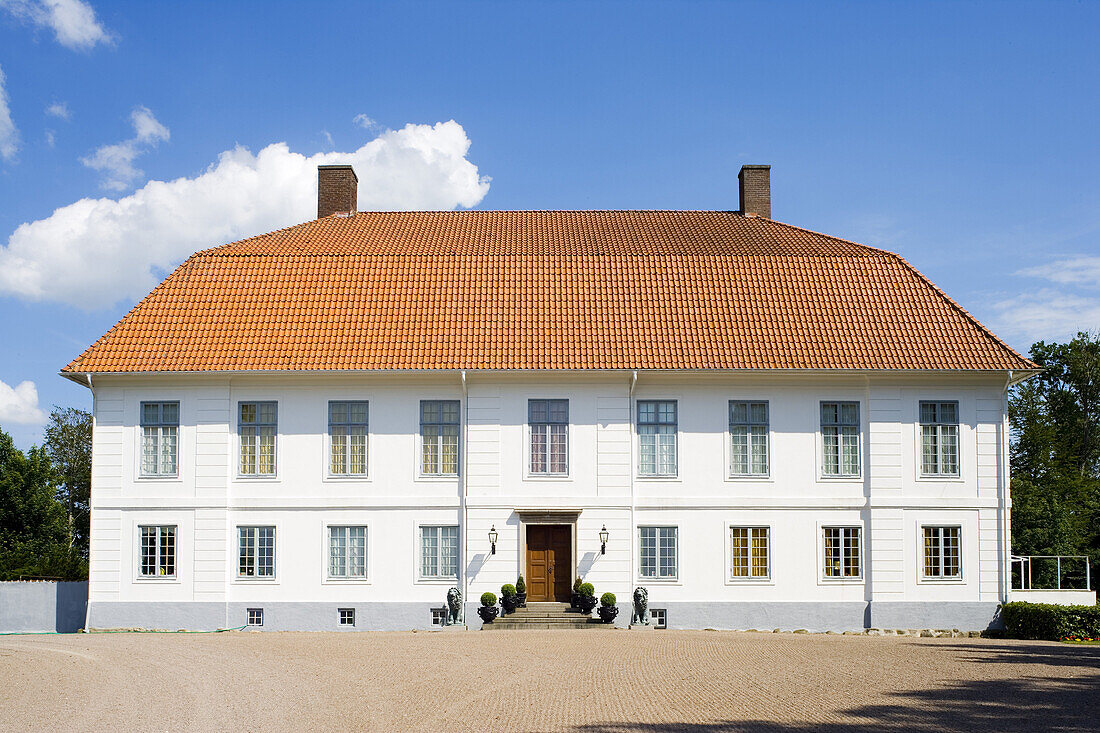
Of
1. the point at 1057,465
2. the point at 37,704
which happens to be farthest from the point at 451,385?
the point at 1057,465

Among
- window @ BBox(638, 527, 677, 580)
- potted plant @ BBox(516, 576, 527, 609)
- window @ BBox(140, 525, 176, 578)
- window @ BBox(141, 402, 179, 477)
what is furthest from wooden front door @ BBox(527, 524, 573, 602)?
window @ BBox(141, 402, 179, 477)

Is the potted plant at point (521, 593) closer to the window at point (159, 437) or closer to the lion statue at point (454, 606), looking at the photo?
the lion statue at point (454, 606)

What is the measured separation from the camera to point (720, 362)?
2664cm

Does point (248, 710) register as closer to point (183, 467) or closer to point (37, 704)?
point (37, 704)

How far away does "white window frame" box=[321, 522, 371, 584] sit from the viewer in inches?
1049

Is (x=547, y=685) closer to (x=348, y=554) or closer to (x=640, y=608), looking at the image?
(x=640, y=608)

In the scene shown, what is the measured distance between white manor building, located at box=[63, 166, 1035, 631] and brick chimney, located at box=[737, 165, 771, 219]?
7.85 meters

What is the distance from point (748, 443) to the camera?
2736 centimetres

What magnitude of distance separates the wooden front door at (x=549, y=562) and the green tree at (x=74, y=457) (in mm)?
36610

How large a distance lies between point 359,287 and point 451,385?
367cm

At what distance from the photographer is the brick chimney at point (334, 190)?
113ft

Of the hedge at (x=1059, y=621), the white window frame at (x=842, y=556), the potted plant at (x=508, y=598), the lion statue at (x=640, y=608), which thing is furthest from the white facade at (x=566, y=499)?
the hedge at (x=1059, y=621)

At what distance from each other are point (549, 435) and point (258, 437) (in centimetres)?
725

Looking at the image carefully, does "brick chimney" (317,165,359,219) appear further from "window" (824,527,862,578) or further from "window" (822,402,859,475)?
"window" (824,527,862,578)
